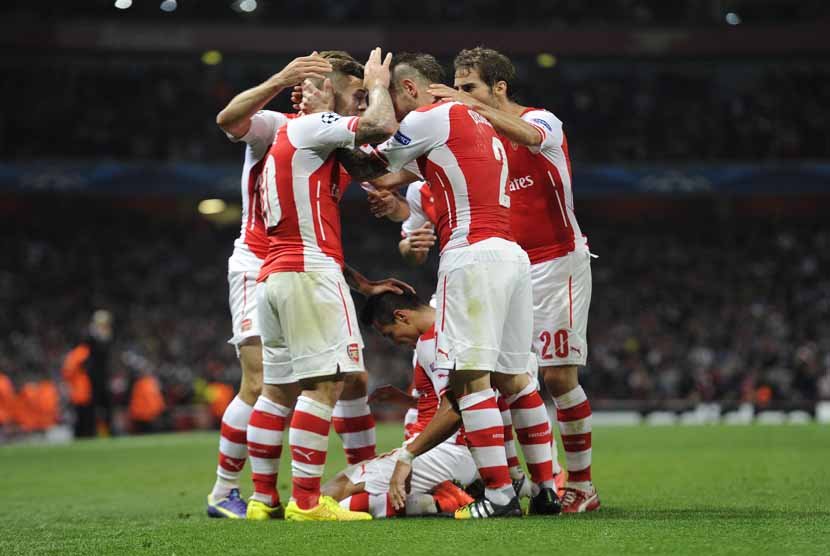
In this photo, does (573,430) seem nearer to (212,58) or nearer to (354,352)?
(354,352)

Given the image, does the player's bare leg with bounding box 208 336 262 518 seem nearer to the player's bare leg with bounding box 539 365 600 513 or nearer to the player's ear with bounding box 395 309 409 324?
the player's ear with bounding box 395 309 409 324

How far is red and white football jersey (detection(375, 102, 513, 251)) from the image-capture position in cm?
550

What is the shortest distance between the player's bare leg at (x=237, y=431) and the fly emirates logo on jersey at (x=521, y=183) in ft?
5.61

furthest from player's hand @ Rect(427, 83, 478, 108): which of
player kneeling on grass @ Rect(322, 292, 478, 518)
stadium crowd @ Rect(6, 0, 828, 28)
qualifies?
stadium crowd @ Rect(6, 0, 828, 28)

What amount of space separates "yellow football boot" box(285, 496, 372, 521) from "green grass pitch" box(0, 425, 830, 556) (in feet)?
0.53

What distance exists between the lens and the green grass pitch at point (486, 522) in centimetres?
436

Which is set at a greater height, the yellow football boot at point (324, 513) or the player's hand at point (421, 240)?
the player's hand at point (421, 240)

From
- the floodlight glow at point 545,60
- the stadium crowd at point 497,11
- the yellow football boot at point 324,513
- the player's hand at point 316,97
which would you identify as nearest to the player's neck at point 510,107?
the player's hand at point 316,97

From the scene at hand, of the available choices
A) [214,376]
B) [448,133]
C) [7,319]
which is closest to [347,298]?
[448,133]

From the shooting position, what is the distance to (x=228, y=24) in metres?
27.8

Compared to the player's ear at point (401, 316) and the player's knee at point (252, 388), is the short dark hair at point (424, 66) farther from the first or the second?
the player's knee at point (252, 388)

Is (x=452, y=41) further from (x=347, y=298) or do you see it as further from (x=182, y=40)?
(x=347, y=298)

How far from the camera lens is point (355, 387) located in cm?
642

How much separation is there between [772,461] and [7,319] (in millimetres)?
20031
